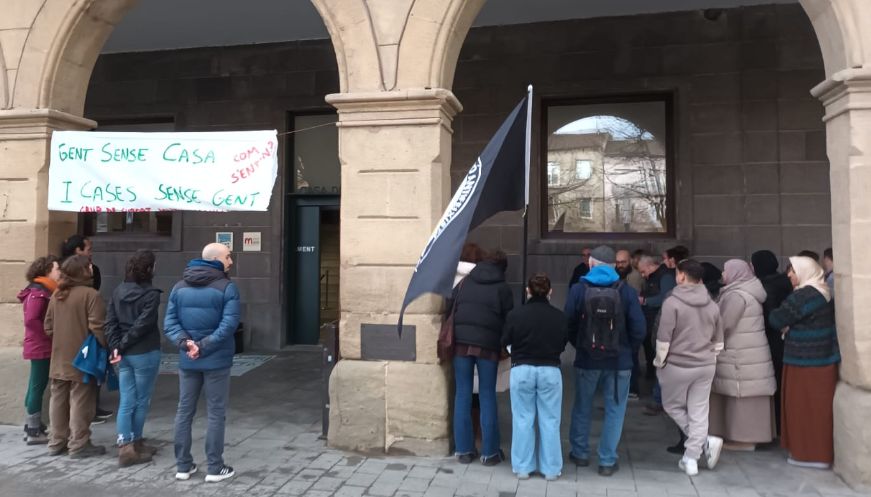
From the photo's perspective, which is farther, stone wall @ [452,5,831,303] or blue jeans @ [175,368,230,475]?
stone wall @ [452,5,831,303]

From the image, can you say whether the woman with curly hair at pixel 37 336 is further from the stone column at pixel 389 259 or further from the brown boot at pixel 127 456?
the stone column at pixel 389 259

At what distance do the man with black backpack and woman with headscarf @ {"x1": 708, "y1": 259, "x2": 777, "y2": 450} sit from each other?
37.0 inches

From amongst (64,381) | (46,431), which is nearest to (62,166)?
(64,381)

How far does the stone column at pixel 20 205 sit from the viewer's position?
6145 mm

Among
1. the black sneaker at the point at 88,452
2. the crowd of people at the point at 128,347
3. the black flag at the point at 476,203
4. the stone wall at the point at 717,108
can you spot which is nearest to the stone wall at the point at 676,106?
the stone wall at the point at 717,108

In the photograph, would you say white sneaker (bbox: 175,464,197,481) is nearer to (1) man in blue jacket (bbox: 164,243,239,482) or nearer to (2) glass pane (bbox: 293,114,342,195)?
(1) man in blue jacket (bbox: 164,243,239,482)

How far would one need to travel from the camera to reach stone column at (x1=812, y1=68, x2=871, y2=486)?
14.7 feet

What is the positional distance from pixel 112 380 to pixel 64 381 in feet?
1.45

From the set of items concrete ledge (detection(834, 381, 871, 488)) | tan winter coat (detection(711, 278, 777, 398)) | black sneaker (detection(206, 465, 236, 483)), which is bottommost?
black sneaker (detection(206, 465, 236, 483))

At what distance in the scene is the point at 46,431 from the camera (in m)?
5.79

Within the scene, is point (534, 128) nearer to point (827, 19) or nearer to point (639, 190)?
point (639, 190)

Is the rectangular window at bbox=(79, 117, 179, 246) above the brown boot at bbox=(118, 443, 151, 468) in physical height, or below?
above

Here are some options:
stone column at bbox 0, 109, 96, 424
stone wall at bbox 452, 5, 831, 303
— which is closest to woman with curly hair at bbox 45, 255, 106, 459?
stone column at bbox 0, 109, 96, 424

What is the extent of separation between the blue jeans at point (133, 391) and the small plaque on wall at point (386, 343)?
6.02 ft
